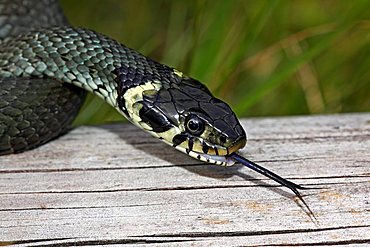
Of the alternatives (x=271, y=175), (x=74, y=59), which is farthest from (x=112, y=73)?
(x=271, y=175)

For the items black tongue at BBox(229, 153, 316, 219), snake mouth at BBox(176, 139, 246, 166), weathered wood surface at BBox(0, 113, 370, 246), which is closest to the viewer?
weathered wood surface at BBox(0, 113, 370, 246)

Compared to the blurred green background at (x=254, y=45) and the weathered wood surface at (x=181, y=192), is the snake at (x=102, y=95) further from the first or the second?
the blurred green background at (x=254, y=45)

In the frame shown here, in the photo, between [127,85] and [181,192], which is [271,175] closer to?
[181,192]

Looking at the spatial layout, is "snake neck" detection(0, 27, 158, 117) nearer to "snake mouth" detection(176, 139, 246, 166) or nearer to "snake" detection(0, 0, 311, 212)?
"snake" detection(0, 0, 311, 212)

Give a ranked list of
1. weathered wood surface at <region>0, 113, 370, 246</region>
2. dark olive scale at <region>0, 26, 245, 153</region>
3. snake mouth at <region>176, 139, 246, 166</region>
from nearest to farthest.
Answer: weathered wood surface at <region>0, 113, 370, 246</region>, snake mouth at <region>176, 139, 246, 166</region>, dark olive scale at <region>0, 26, 245, 153</region>

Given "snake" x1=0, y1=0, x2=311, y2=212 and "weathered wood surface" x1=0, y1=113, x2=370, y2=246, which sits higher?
"snake" x1=0, y1=0, x2=311, y2=212

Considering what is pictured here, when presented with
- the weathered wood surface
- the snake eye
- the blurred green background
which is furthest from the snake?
the blurred green background

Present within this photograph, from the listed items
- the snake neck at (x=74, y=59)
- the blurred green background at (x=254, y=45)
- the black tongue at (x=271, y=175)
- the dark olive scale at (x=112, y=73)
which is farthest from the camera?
the blurred green background at (x=254, y=45)

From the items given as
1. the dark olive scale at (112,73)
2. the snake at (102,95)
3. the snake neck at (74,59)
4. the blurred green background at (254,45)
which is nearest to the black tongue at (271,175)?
the snake at (102,95)

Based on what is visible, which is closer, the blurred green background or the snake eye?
the snake eye
